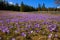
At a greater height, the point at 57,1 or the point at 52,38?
the point at 57,1

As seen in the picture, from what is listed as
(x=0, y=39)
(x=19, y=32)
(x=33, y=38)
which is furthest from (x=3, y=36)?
(x=33, y=38)

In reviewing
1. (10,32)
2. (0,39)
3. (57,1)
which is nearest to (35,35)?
(10,32)

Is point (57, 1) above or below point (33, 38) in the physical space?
above

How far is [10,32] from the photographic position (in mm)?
2559

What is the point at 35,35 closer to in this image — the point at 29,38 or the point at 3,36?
the point at 29,38

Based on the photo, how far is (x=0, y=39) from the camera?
216 cm

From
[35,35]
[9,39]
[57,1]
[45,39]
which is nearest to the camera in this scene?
[9,39]

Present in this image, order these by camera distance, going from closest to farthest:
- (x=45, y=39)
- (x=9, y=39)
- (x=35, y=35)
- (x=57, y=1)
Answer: (x=9, y=39)
(x=45, y=39)
(x=35, y=35)
(x=57, y=1)

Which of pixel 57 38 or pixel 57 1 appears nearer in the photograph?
pixel 57 38

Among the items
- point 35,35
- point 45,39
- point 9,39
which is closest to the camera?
point 9,39

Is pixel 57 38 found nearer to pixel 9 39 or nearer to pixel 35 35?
pixel 35 35

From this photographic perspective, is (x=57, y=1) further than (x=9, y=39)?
Yes

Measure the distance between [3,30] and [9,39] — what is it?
46 centimetres

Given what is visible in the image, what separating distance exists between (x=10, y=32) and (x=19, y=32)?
Answer: 175mm
